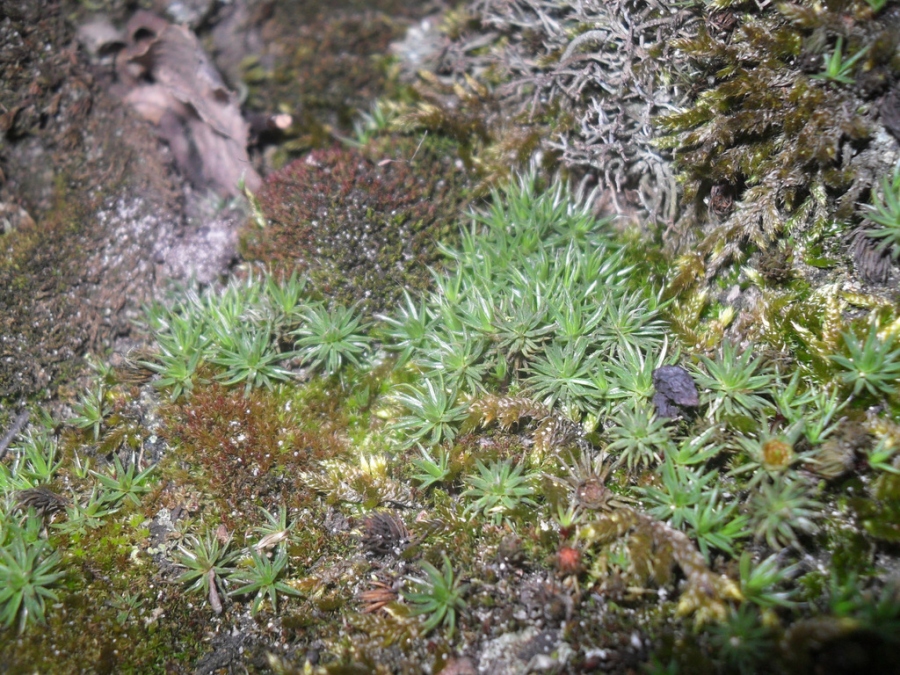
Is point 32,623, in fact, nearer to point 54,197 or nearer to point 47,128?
point 54,197

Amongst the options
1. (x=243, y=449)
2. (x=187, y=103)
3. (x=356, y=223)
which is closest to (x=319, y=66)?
(x=187, y=103)

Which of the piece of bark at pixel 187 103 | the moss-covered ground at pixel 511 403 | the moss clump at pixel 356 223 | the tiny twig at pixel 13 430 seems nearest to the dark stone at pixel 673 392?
the moss-covered ground at pixel 511 403

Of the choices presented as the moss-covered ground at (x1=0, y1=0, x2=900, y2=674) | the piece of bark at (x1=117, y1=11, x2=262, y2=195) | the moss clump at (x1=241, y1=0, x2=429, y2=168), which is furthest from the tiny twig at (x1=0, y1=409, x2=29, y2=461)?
the moss clump at (x1=241, y1=0, x2=429, y2=168)

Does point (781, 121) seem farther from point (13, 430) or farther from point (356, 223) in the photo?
point (13, 430)

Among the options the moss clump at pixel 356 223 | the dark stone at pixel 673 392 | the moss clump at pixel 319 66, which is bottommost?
the dark stone at pixel 673 392

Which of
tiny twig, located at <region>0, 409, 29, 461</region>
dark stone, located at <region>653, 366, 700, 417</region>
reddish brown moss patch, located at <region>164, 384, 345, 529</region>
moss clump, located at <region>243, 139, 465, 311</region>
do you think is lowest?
reddish brown moss patch, located at <region>164, 384, 345, 529</region>

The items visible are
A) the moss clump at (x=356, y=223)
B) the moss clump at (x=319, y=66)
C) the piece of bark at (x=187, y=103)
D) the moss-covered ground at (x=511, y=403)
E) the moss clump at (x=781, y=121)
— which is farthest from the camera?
the moss clump at (x=319, y=66)

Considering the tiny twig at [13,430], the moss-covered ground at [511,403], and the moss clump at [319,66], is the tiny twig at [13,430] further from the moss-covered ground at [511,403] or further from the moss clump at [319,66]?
the moss clump at [319,66]

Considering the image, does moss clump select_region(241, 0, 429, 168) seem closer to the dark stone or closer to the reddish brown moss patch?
the reddish brown moss patch

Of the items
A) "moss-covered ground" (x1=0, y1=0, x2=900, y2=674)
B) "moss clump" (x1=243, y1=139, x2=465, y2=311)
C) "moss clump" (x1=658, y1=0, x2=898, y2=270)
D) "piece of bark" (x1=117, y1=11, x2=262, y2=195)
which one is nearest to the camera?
"moss-covered ground" (x1=0, y1=0, x2=900, y2=674)

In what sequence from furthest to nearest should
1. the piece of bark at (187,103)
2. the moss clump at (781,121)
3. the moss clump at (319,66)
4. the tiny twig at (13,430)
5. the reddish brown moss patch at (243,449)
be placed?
the moss clump at (319,66)
the piece of bark at (187,103)
the tiny twig at (13,430)
the reddish brown moss patch at (243,449)
the moss clump at (781,121)

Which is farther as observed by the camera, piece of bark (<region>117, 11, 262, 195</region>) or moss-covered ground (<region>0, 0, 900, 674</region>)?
piece of bark (<region>117, 11, 262, 195</region>)
